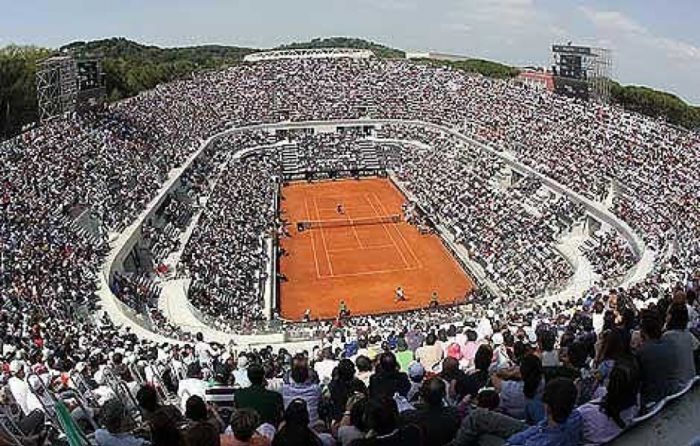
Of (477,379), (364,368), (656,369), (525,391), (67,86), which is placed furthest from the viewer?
(67,86)

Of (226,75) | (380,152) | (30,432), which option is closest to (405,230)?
(380,152)

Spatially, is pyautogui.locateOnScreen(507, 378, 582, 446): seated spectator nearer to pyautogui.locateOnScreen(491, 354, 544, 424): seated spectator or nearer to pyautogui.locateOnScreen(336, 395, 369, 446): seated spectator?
pyautogui.locateOnScreen(491, 354, 544, 424): seated spectator

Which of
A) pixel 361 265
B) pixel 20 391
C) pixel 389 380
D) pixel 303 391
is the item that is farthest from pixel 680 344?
pixel 361 265

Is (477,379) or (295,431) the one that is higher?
(295,431)

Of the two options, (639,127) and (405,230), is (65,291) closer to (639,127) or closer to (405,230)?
(405,230)

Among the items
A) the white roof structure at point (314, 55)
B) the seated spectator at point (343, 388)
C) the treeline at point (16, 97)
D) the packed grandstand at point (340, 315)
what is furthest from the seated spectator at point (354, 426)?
the white roof structure at point (314, 55)

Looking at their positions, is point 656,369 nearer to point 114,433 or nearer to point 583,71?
point 114,433
